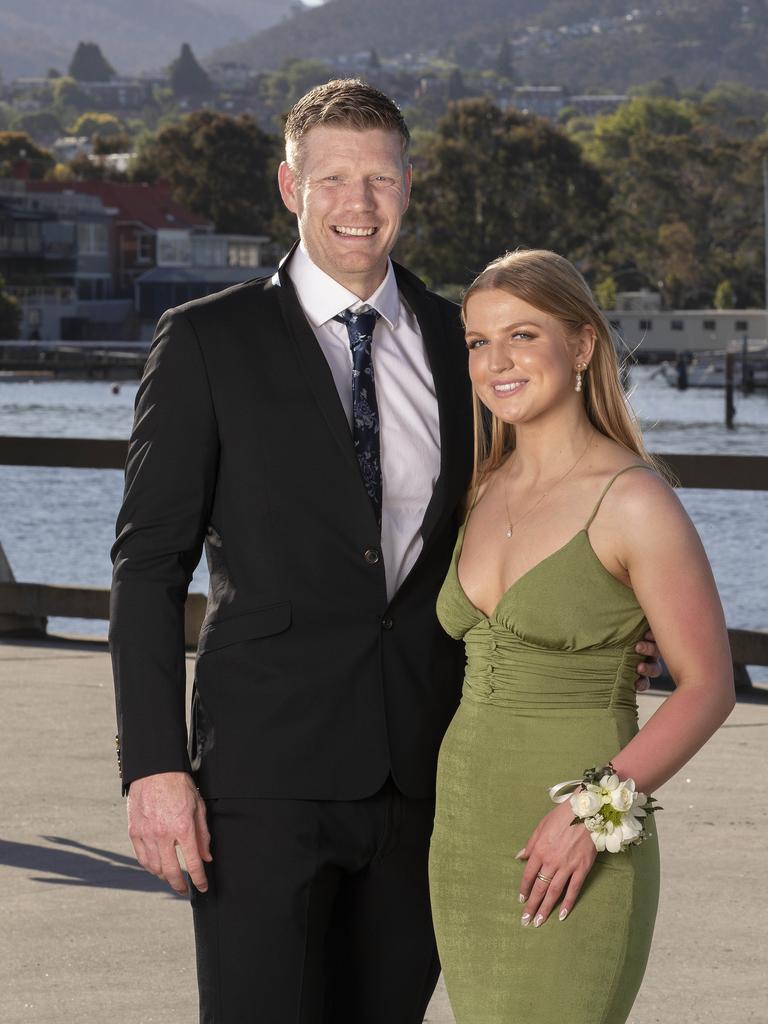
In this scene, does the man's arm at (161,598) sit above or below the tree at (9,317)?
above

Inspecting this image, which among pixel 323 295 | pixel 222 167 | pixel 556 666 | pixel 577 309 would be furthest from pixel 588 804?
pixel 222 167

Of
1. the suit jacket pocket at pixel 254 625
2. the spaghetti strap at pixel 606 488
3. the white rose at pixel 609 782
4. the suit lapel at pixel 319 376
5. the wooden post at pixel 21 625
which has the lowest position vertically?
the wooden post at pixel 21 625

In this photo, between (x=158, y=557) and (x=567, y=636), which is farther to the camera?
(x=158, y=557)

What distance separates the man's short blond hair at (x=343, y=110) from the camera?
274 cm

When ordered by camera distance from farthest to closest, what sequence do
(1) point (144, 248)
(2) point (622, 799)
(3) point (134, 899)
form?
(1) point (144, 248), (3) point (134, 899), (2) point (622, 799)

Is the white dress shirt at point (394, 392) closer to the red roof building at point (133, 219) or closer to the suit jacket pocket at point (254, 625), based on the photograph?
the suit jacket pocket at point (254, 625)

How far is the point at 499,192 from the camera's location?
85.9 m

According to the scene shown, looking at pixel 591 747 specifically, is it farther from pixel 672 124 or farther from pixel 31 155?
pixel 672 124

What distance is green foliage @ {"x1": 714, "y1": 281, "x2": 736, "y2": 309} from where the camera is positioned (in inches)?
3750

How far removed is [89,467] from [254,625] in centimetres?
491

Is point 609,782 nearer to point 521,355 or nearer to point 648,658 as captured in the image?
point 648,658

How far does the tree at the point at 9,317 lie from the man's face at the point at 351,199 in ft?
251

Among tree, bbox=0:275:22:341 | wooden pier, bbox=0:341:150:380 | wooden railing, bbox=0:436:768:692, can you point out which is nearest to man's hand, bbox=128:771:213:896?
wooden railing, bbox=0:436:768:692

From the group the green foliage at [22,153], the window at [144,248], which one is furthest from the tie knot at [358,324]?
the green foliage at [22,153]
